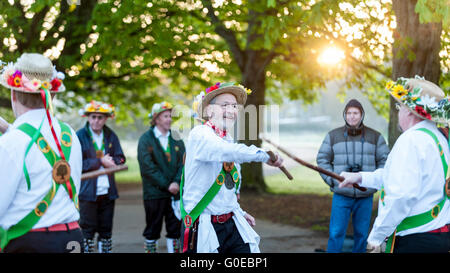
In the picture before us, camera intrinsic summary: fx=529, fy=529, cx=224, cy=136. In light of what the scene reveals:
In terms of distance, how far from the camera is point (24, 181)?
3.25 m

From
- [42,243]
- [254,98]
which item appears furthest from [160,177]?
[254,98]

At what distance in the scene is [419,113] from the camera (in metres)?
3.83

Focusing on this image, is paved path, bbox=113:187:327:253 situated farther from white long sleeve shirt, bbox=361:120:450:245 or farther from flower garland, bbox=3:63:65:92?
flower garland, bbox=3:63:65:92

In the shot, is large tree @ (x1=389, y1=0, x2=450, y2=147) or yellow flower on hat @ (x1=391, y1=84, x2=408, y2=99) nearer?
yellow flower on hat @ (x1=391, y1=84, x2=408, y2=99)

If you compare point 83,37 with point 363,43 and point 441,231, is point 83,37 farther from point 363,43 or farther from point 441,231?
point 441,231

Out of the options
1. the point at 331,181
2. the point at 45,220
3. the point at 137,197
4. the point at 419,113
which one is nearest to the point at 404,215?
the point at 419,113

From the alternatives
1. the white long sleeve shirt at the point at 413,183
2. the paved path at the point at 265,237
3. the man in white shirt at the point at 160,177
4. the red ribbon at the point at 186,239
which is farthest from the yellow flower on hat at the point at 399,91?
the paved path at the point at 265,237

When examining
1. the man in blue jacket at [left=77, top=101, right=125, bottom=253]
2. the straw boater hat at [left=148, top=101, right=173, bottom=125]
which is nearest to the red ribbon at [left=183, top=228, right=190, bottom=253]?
the man in blue jacket at [left=77, top=101, right=125, bottom=253]

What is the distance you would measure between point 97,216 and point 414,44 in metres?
5.56

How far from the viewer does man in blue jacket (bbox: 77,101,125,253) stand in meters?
6.97

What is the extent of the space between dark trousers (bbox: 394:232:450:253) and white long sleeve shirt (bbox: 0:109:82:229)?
7.67 feet

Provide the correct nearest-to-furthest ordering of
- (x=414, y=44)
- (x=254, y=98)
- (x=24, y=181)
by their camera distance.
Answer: (x=24, y=181) → (x=414, y=44) → (x=254, y=98)

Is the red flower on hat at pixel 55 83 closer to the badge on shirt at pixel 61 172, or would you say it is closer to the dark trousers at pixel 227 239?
the badge on shirt at pixel 61 172

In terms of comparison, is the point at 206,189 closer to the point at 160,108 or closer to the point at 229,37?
the point at 160,108
